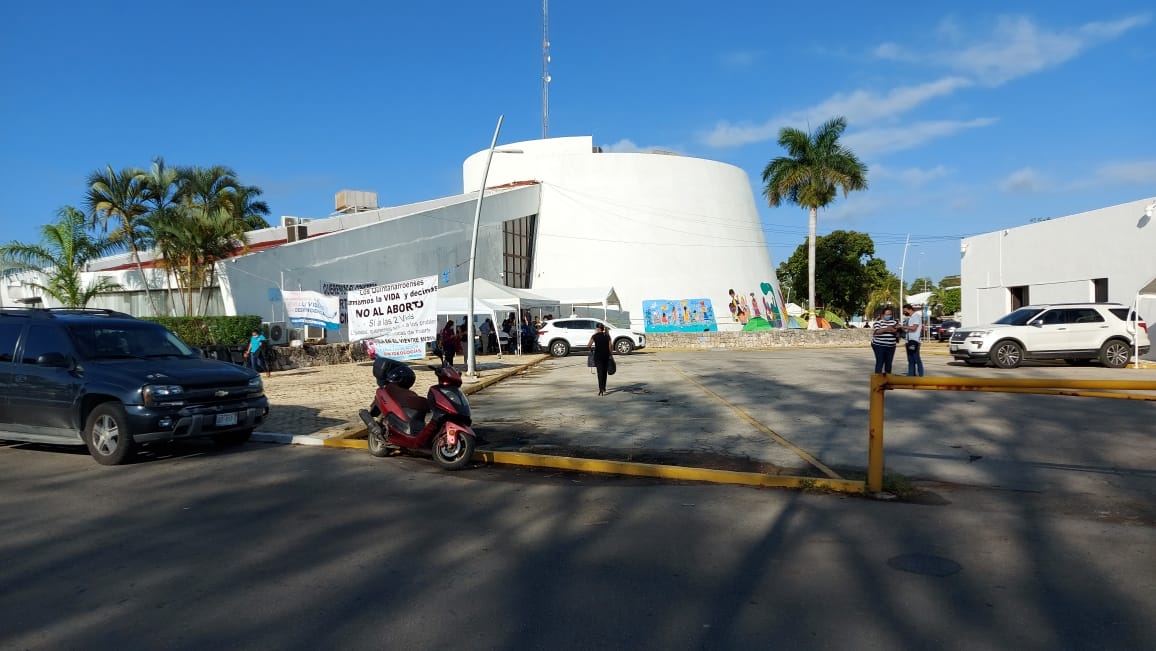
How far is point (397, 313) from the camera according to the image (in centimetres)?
1933

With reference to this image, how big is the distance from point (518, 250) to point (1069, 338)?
3069 centimetres

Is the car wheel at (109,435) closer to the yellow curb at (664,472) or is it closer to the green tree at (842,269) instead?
the yellow curb at (664,472)

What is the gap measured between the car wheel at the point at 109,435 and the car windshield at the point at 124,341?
845 millimetres

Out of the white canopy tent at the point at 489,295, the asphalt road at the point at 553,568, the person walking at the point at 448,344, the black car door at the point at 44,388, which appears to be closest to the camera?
the asphalt road at the point at 553,568

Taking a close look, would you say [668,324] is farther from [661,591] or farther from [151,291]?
[661,591]

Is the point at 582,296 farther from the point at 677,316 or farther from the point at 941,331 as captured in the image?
the point at 941,331

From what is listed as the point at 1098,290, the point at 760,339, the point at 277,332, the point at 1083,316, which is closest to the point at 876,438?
the point at 1083,316

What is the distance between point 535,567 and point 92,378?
657cm

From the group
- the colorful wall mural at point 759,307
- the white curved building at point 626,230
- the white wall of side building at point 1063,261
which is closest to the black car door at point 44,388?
the white wall of side building at point 1063,261

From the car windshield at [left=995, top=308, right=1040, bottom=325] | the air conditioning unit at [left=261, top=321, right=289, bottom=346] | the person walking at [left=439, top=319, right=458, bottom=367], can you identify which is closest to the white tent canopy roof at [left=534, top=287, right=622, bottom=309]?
the air conditioning unit at [left=261, top=321, right=289, bottom=346]

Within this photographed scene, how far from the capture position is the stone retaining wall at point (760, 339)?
3756 centimetres

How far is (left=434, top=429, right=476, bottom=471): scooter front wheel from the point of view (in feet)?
27.9

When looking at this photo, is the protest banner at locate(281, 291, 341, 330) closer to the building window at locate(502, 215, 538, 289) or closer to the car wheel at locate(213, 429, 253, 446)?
the car wheel at locate(213, 429, 253, 446)

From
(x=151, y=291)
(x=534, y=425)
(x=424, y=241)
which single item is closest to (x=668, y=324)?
(x=424, y=241)
